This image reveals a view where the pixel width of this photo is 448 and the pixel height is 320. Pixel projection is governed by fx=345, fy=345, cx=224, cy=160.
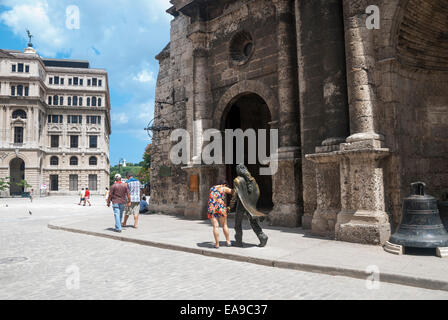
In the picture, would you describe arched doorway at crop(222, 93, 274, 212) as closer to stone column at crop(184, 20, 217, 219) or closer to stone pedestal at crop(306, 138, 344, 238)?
stone column at crop(184, 20, 217, 219)

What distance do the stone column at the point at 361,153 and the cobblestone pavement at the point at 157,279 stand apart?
2.49m

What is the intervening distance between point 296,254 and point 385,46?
4.93 m

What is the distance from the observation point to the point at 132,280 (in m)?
5.01

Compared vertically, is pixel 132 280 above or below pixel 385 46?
below

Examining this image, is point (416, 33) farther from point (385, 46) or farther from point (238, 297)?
point (238, 297)

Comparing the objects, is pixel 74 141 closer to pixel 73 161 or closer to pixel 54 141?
pixel 54 141

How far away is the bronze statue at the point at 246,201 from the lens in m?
6.91

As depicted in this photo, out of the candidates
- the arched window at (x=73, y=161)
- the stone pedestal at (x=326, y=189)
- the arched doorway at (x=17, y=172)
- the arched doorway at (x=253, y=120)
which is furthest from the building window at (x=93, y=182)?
the stone pedestal at (x=326, y=189)

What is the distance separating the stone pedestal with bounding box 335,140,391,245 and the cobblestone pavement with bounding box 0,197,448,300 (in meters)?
2.42

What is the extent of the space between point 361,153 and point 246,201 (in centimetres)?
259

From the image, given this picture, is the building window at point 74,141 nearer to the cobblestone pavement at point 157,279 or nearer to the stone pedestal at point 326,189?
the cobblestone pavement at point 157,279

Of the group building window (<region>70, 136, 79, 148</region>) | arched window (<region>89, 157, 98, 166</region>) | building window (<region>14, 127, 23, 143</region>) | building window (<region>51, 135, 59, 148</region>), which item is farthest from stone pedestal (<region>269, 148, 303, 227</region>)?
building window (<region>51, 135, 59, 148</region>)
